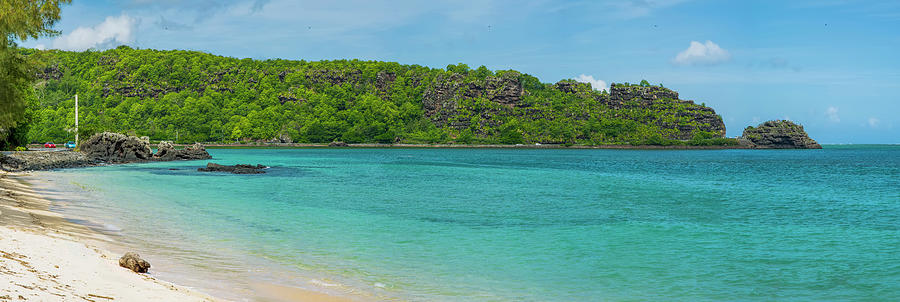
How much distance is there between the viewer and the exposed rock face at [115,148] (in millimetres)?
79062

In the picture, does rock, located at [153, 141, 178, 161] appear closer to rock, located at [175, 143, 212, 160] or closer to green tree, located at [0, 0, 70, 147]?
rock, located at [175, 143, 212, 160]

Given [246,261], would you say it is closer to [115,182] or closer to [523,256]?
[523,256]

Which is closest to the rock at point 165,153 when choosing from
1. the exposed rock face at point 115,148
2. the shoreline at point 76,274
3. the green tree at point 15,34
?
the exposed rock face at point 115,148

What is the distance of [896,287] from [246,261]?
16.8 m

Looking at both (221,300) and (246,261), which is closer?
(221,300)

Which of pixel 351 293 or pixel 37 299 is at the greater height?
pixel 37 299

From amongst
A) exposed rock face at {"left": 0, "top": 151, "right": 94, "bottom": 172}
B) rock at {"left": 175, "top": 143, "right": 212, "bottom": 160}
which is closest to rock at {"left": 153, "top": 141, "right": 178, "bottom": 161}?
rock at {"left": 175, "top": 143, "right": 212, "bottom": 160}

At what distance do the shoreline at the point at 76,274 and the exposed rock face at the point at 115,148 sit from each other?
6930cm

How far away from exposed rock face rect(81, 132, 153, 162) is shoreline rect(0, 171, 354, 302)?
6930 centimetres

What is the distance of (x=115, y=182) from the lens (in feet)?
144

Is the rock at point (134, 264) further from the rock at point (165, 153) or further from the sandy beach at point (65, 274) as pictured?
the rock at point (165, 153)

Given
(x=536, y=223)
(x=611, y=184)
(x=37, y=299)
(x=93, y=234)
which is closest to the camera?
(x=37, y=299)

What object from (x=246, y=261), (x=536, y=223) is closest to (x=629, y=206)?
(x=536, y=223)

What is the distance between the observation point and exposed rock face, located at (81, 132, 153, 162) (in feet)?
259
